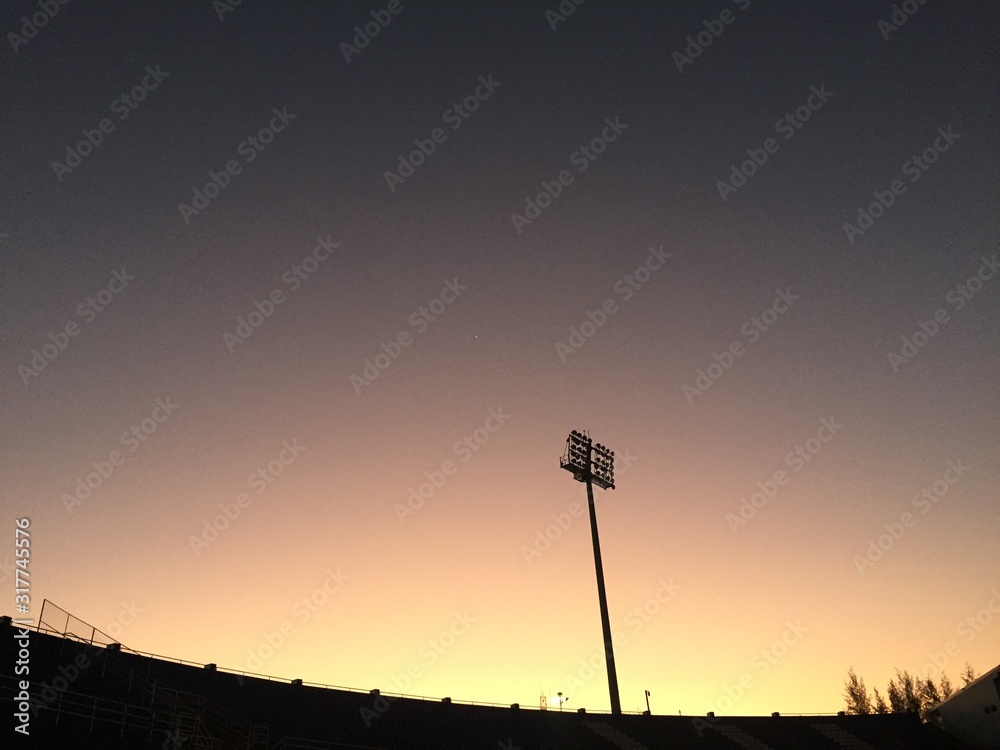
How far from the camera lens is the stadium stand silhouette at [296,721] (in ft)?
67.9

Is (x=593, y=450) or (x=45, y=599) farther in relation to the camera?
(x=593, y=450)

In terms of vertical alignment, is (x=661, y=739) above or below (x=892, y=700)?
below

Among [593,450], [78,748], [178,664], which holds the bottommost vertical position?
[78,748]

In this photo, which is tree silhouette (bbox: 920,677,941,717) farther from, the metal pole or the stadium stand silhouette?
the metal pole

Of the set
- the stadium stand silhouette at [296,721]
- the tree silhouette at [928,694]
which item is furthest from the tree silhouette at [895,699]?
the stadium stand silhouette at [296,721]

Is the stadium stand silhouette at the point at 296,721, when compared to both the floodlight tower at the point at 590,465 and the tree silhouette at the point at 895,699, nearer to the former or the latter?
the floodlight tower at the point at 590,465

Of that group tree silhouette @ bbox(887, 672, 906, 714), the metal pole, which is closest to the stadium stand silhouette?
the metal pole

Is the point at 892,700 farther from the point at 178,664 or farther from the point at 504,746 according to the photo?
the point at 178,664

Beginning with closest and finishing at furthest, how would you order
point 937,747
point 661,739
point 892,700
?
point 661,739 → point 937,747 → point 892,700

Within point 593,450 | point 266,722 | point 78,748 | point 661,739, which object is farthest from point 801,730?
point 78,748

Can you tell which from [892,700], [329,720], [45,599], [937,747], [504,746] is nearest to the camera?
[45,599]

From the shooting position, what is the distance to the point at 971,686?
46.4 m

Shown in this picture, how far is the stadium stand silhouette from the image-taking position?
20703mm

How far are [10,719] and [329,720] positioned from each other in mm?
19030
